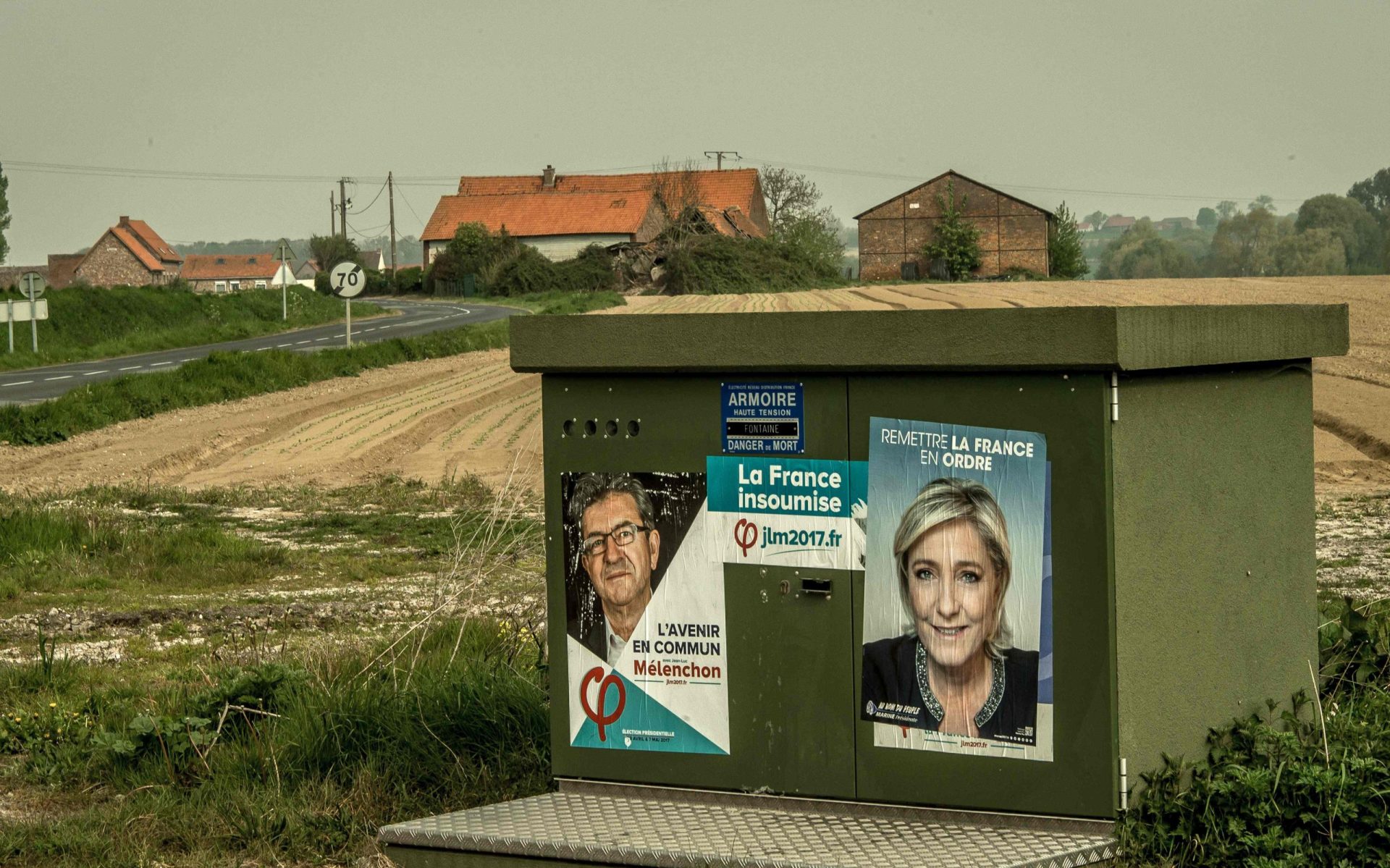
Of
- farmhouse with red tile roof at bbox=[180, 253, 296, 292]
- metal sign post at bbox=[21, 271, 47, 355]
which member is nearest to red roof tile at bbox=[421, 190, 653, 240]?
farmhouse with red tile roof at bbox=[180, 253, 296, 292]

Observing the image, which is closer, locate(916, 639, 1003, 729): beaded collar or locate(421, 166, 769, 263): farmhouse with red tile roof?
locate(916, 639, 1003, 729): beaded collar

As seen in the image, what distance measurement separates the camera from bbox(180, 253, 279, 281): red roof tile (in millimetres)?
161250

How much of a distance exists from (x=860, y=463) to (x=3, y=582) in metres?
8.96

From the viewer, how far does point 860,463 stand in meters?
4.20

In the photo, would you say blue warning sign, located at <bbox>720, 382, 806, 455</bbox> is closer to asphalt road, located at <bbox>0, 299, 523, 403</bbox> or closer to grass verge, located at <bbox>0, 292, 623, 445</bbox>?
grass verge, located at <bbox>0, 292, 623, 445</bbox>

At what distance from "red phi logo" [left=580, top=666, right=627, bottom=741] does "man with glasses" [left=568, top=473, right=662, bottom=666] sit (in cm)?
6

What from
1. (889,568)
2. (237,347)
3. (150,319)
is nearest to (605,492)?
(889,568)

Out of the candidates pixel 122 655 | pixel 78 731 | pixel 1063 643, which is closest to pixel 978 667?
pixel 1063 643

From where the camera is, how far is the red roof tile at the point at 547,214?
107m

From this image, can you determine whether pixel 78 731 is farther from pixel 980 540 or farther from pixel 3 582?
pixel 3 582

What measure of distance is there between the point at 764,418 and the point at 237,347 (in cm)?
4249

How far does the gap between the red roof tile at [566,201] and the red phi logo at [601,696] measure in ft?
330

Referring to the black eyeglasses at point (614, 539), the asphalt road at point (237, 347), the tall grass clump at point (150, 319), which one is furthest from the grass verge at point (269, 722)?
the tall grass clump at point (150, 319)

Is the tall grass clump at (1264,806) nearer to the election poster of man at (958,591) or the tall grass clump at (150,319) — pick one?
the election poster of man at (958,591)
